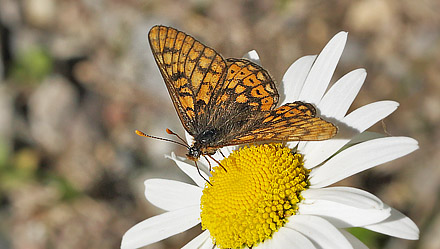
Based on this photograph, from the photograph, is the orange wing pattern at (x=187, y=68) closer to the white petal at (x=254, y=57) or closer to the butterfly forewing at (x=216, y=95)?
the butterfly forewing at (x=216, y=95)

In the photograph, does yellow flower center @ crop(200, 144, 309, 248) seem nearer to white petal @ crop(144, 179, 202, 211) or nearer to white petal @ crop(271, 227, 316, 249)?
white petal @ crop(271, 227, 316, 249)

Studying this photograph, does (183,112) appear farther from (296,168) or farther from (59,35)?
(59,35)

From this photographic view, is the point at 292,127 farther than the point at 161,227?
No

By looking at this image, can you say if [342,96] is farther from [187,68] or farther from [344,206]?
[187,68]

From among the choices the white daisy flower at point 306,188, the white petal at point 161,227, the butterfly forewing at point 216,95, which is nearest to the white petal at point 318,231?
the white daisy flower at point 306,188

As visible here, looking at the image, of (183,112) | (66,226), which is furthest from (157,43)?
(66,226)

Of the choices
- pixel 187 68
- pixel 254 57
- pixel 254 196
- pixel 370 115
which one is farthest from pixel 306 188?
pixel 187 68
